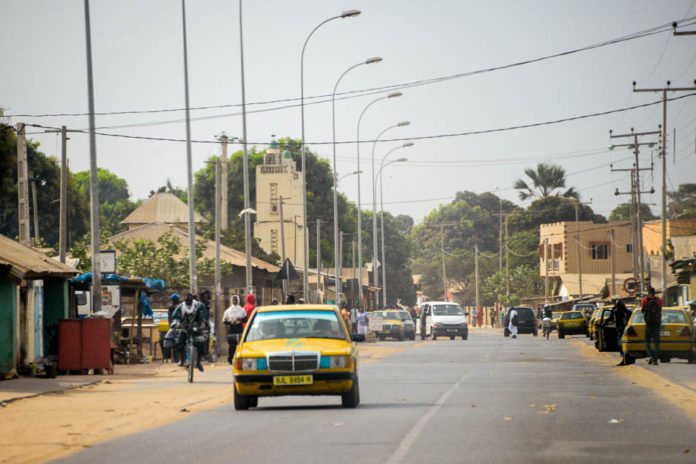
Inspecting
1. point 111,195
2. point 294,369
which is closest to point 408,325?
point 294,369

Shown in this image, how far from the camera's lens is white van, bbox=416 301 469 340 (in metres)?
58.7

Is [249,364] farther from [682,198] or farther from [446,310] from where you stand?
[682,198]

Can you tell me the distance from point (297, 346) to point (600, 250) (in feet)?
282

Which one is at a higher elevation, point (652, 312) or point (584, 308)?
point (652, 312)

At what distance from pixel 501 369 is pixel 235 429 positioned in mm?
14712

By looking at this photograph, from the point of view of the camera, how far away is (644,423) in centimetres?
1374

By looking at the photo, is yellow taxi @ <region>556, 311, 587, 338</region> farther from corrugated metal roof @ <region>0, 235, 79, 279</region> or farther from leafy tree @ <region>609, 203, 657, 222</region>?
leafy tree @ <region>609, 203, 657, 222</region>

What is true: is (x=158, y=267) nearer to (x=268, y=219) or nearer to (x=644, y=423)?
(x=644, y=423)

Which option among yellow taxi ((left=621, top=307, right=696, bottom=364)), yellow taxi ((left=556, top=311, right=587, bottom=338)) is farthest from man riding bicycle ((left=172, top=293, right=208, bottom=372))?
yellow taxi ((left=556, top=311, right=587, bottom=338))

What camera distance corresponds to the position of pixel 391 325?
59531 millimetres

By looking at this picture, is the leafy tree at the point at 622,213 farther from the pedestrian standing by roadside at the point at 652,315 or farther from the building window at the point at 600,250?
the pedestrian standing by roadside at the point at 652,315

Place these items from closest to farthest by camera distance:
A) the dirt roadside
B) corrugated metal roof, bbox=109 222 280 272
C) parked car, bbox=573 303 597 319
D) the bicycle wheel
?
the dirt roadside < the bicycle wheel < corrugated metal roof, bbox=109 222 280 272 < parked car, bbox=573 303 597 319

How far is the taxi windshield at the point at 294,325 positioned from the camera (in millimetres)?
16750

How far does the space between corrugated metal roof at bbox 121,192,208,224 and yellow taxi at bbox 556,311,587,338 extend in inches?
2137
